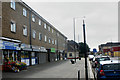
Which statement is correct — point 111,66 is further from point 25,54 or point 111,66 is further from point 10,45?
point 25,54

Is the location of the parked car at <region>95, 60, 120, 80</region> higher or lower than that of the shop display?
higher

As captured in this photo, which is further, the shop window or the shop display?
the shop window

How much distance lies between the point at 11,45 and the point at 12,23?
2.87m

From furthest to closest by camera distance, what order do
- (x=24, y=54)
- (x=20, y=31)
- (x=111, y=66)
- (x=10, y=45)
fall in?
(x=24, y=54)
(x=20, y=31)
(x=10, y=45)
(x=111, y=66)

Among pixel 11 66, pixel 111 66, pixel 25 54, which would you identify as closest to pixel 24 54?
pixel 25 54

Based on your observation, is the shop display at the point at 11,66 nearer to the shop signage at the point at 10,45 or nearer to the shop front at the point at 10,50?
the shop front at the point at 10,50

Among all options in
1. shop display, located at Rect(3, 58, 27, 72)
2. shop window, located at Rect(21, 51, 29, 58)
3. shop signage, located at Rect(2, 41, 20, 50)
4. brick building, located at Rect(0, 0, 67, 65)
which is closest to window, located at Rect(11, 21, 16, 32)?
brick building, located at Rect(0, 0, 67, 65)

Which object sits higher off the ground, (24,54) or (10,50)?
(10,50)

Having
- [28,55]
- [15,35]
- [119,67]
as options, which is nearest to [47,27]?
[28,55]

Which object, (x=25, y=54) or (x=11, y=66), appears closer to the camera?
(x=11, y=66)

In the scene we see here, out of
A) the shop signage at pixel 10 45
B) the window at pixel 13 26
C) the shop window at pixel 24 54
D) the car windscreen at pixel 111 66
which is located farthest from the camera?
the shop window at pixel 24 54

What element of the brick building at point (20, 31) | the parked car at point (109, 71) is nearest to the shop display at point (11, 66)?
the brick building at point (20, 31)

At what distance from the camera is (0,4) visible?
54.9ft

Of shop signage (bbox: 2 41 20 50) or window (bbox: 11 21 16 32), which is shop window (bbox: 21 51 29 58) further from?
window (bbox: 11 21 16 32)
